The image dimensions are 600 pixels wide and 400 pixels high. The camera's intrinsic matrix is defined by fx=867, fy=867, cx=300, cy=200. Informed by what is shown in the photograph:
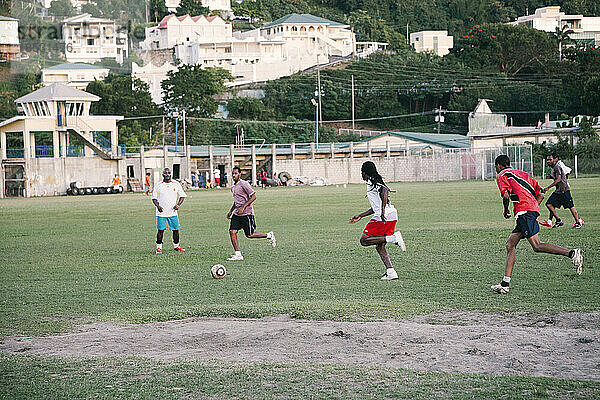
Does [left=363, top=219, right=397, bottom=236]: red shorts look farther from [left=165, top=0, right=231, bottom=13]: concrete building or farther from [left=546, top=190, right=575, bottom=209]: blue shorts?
[left=165, top=0, right=231, bottom=13]: concrete building

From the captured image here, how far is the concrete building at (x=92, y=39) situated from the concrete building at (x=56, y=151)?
59.9 m

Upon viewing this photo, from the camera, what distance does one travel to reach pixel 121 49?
4.21 m

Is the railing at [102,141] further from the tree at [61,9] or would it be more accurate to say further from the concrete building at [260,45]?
the tree at [61,9]

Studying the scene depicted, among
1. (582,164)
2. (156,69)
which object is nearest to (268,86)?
(156,69)

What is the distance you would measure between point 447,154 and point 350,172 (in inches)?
399

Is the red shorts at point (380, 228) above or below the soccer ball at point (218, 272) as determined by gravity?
above

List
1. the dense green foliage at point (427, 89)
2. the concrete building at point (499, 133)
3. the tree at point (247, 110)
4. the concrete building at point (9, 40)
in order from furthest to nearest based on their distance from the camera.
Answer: the tree at point (247, 110) < the dense green foliage at point (427, 89) < the concrete building at point (499, 133) < the concrete building at point (9, 40)

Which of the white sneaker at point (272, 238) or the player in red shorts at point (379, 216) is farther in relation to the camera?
the white sneaker at point (272, 238)

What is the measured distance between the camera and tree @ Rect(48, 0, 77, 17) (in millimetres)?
3818

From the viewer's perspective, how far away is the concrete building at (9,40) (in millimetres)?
3809

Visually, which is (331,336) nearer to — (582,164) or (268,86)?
(582,164)

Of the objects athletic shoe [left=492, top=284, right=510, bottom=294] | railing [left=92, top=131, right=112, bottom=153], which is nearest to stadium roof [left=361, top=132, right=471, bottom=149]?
railing [left=92, top=131, right=112, bottom=153]

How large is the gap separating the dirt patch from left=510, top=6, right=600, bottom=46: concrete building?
134082 millimetres

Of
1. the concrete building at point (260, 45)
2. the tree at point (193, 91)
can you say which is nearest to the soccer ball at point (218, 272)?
the tree at point (193, 91)
